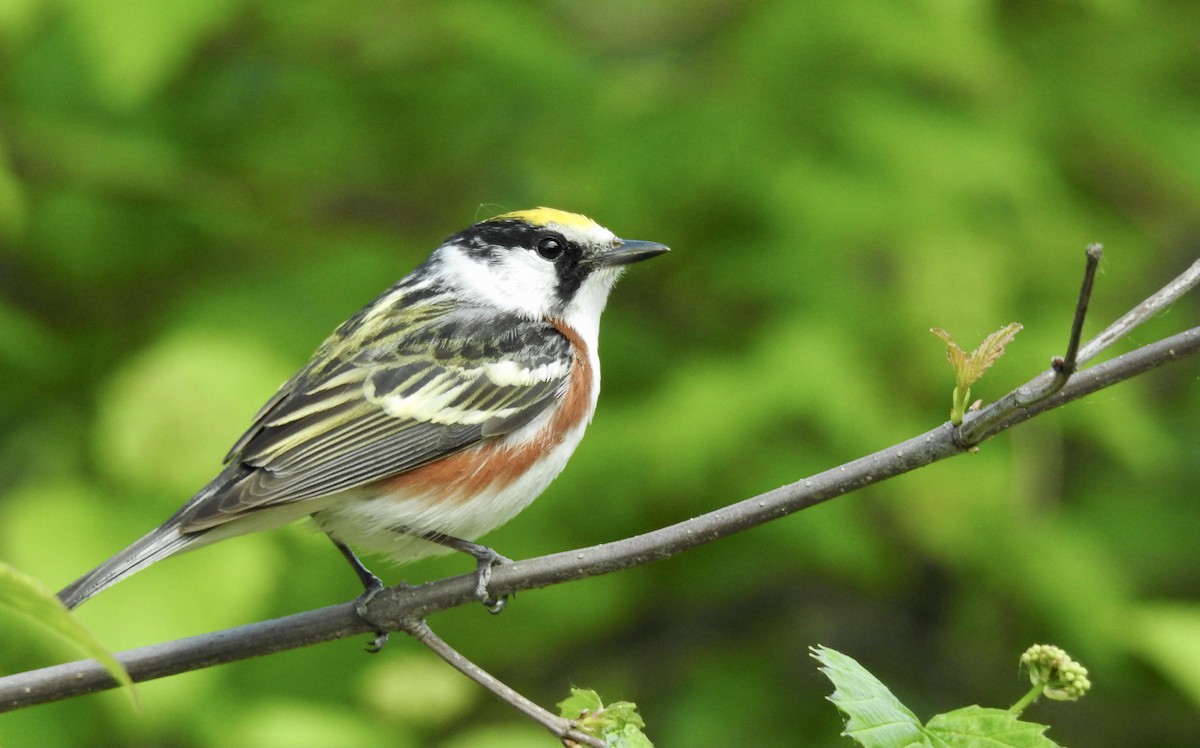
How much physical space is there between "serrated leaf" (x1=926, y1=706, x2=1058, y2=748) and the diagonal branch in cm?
37

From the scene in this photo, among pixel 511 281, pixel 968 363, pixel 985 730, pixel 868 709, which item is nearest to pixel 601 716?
pixel 868 709

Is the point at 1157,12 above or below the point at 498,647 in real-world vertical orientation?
above

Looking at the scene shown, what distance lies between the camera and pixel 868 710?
5.70ft

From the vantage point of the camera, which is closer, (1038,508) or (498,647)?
(1038,508)

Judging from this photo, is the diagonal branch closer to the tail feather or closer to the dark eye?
the tail feather

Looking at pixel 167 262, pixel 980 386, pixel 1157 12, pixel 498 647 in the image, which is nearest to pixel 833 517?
pixel 980 386

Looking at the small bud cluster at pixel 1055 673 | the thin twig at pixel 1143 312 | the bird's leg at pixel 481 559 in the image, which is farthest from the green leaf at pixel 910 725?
the bird's leg at pixel 481 559

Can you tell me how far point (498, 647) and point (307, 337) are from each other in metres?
1.40

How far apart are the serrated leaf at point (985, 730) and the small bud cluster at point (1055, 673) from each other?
15 centimetres

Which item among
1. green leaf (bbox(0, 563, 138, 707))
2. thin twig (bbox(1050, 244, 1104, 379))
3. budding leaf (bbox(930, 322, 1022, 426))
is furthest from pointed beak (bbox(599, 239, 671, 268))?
green leaf (bbox(0, 563, 138, 707))

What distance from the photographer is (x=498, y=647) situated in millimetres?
4461

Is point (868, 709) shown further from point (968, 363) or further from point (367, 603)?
point (367, 603)

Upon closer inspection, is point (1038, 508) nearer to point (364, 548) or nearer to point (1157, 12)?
point (1157, 12)

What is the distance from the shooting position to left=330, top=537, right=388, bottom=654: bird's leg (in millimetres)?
2290
